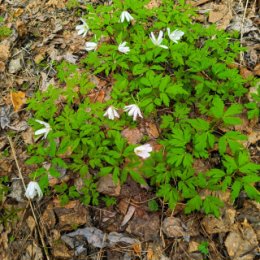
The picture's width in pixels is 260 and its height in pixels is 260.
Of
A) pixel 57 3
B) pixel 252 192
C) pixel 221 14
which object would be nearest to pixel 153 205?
pixel 252 192

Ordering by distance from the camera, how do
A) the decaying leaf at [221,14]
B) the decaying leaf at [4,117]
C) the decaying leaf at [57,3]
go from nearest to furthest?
the decaying leaf at [4,117]
the decaying leaf at [221,14]
the decaying leaf at [57,3]

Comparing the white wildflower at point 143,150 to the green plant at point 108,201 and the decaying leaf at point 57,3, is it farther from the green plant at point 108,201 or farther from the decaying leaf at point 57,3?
the decaying leaf at point 57,3

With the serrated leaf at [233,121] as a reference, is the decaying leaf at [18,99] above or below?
below

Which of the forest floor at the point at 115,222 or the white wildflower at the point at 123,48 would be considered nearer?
the forest floor at the point at 115,222

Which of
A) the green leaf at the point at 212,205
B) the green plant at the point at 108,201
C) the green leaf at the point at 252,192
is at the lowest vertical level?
the green plant at the point at 108,201

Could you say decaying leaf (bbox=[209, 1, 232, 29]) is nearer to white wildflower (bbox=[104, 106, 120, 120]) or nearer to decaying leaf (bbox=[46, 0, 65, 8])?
white wildflower (bbox=[104, 106, 120, 120])

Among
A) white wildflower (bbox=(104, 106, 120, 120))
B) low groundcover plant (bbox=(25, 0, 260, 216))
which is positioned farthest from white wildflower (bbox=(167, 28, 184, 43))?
white wildflower (bbox=(104, 106, 120, 120))

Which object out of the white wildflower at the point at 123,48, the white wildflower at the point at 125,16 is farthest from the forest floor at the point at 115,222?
the white wildflower at the point at 125,16

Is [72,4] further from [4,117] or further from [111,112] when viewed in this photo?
[111,112]
